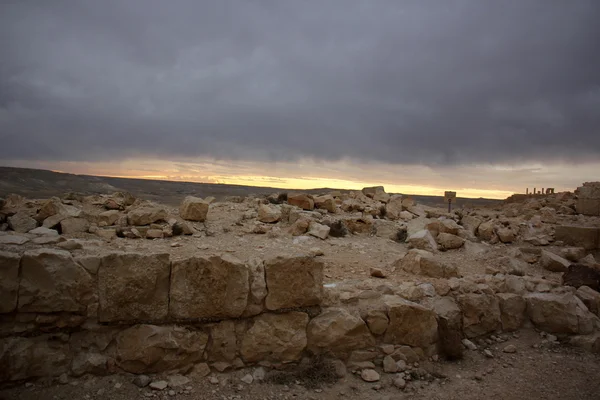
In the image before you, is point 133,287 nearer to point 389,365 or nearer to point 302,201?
point 389,365

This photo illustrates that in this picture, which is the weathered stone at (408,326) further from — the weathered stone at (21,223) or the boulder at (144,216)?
the weathered stone at (21,223)

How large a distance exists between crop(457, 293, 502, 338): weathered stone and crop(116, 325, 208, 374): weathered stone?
10.5ft

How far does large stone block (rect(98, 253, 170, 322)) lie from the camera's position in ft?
11.9

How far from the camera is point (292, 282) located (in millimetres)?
4086

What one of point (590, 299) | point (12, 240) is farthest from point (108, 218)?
point (590, 299)

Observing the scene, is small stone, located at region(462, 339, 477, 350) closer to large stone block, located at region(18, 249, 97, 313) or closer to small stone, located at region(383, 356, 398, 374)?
small stone, located at region(383, 356, 398, 374)

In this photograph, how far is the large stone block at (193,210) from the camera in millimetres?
10258

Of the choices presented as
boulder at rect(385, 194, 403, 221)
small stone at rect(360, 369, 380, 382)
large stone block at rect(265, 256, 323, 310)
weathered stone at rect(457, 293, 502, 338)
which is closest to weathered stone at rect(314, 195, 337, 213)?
boulder at rect(385, 194, 403, 221)

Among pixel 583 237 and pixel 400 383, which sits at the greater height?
pixel 583 237

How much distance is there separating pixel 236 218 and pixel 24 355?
7.90 metres

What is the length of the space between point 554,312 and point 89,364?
549 centimetres

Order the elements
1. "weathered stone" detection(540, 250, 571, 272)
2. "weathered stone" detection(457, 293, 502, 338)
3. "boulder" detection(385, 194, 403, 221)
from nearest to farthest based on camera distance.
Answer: "weathered stone" detection(457, 293, 502, 338), "weathered stone" detection(540, 250, 571, 272), "boulder" detection(385, 194, 403, 221)

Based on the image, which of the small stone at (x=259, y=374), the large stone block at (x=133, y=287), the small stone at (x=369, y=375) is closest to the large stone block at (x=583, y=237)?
the small stone at (x=369, y=375)

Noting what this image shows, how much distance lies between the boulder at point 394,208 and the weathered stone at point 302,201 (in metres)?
2.78
